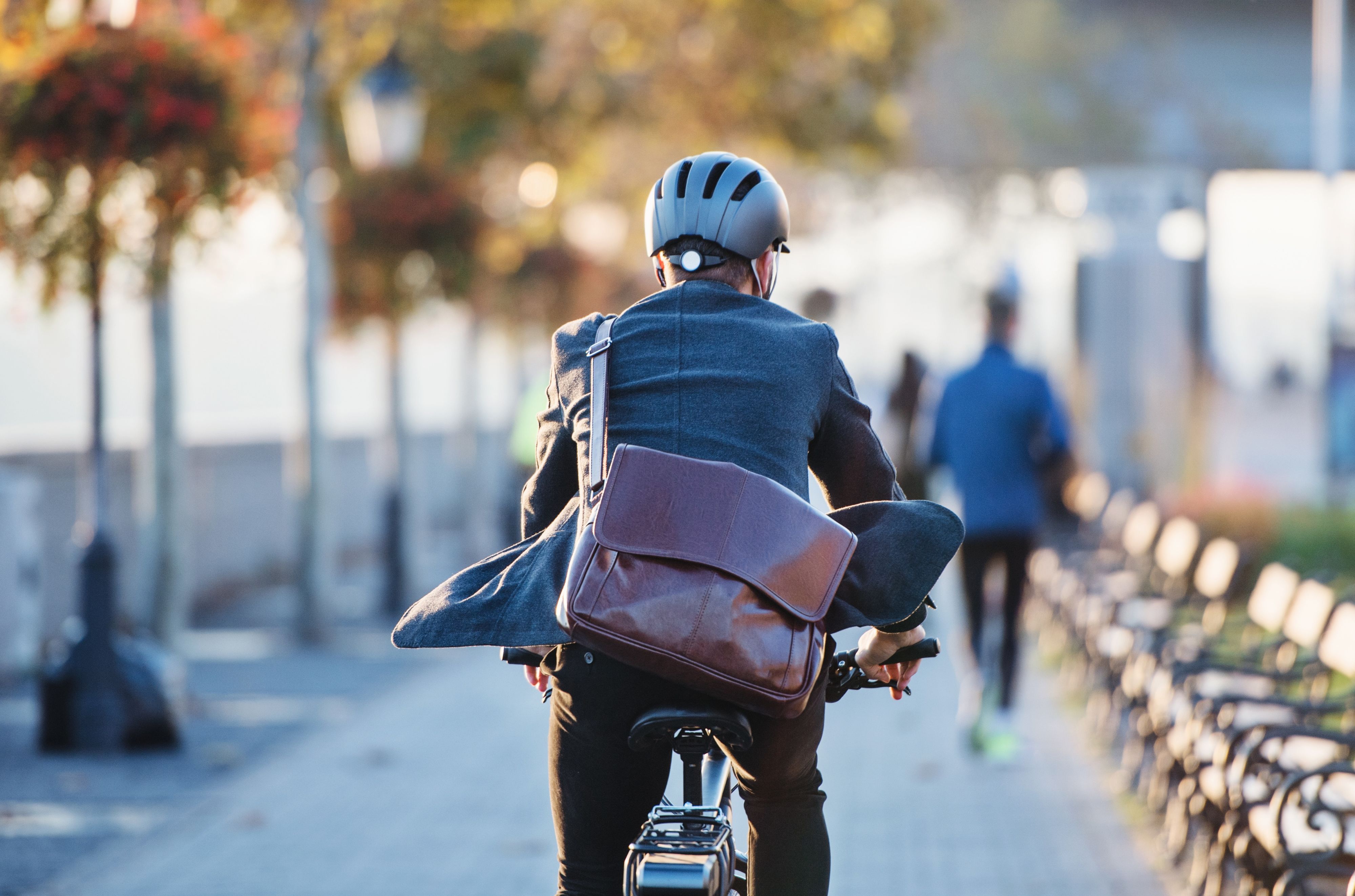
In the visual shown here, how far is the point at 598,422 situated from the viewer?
3047 millimetres

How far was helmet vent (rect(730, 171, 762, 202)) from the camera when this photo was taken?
3.24m

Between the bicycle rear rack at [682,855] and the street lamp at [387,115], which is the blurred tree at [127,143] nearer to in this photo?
the street lamp at [387,115]

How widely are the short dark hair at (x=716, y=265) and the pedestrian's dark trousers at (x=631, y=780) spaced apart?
70cm

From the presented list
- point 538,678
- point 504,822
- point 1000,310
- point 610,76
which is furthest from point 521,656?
point 610,76

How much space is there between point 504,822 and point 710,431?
14.2ft

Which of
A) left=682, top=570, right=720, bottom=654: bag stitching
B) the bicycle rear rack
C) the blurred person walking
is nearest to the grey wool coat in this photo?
left=682, top=570, right=720, bottom=654: bag stitching

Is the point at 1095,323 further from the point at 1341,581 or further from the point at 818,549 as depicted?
the point at 818,549

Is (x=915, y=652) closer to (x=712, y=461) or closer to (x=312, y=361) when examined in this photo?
(x=712, y=461)

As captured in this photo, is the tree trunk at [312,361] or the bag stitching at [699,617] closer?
the bag stitching at [699,617]

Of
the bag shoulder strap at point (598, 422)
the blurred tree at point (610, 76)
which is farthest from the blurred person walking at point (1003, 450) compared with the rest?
the blurred tree at point (610, 76)

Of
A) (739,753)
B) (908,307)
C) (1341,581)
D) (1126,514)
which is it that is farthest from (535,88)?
(908,307)

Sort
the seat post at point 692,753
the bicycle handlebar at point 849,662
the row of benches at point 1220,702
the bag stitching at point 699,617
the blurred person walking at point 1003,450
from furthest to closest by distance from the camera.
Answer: the blurred person walking at point 1003,450 → the row of benches at point 1220,702 → the bicycle handlebar at point 849,662 → the seat post at point 692,753 → the bag stitching at point 699,617

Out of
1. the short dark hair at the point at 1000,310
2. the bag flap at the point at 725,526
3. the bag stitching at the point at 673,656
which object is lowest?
the bag stitching at the point at 673,656

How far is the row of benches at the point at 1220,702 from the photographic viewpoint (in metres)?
4.73
